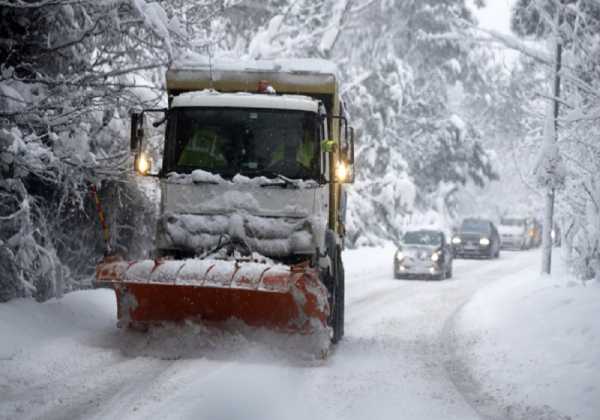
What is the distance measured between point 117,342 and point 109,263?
46.2 inches

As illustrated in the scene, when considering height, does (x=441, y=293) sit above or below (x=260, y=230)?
below

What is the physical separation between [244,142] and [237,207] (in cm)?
82

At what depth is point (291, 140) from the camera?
9781 mm

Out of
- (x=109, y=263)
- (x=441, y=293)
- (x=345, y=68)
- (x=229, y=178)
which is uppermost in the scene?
(x=345, y=68)

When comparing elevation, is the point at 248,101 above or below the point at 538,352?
above

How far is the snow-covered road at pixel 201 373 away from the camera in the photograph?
6.87 meters

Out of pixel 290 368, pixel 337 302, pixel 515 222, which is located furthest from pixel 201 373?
pixel 515 222

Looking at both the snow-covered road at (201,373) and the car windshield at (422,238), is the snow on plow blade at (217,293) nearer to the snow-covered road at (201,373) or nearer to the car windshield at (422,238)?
the snow-covered road at (201,373)

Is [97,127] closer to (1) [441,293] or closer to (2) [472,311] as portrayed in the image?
(2) [472,311]

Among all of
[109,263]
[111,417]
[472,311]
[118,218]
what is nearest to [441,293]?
[472,311]

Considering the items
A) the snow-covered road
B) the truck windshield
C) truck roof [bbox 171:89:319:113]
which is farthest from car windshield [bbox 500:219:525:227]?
the truck windshield

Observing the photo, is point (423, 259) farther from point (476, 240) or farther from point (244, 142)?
point (244, 142)

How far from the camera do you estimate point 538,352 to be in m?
10.1

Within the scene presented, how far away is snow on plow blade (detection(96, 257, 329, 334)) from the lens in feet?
27.8
